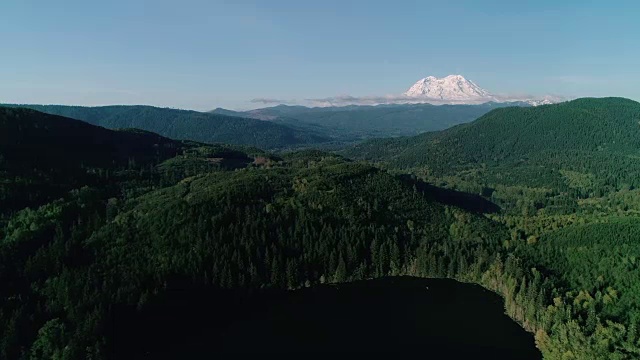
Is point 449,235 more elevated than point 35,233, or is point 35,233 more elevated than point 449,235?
point 35,233

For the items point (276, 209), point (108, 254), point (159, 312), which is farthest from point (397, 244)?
point (108, 254)

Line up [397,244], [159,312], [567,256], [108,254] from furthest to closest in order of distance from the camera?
[397,244] < [567,256] < [108,254] < [159,312]

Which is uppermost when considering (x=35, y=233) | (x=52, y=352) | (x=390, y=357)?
(x=35, y=233)

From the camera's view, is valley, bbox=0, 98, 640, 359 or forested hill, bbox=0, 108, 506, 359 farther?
forested hill, bbox=0, 108, 506, 359

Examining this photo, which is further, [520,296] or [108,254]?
[108,254]

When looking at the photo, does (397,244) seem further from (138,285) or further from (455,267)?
(138,285)

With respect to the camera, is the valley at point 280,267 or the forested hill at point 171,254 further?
the forested hill at point 171,254

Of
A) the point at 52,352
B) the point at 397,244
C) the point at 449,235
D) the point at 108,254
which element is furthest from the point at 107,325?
the point at 449,235

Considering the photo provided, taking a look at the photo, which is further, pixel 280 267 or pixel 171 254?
pixel 280 267

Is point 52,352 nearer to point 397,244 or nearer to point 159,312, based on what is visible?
point 159,312

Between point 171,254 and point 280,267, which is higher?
point 171,254

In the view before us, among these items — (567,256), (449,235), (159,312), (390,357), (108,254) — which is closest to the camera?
(390,357)
